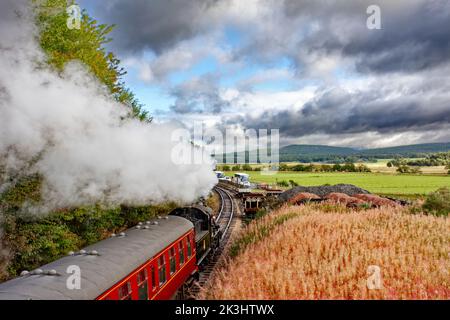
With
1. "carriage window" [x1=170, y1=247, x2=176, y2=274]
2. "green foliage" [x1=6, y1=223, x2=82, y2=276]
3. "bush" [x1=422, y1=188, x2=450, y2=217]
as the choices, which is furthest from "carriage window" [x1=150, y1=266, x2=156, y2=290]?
"bush" [x1=422, y1=188, x2=450, y2=217]

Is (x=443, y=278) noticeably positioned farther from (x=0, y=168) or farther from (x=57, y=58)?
(x=57, y=58)

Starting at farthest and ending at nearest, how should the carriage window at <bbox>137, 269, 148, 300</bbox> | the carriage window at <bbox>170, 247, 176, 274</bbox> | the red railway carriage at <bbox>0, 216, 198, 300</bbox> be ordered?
the carriage window at <bbox>170, 247, 176, 274</bbox>
the carriage window at <bbox>137, 269, 148, 300</bbox>
the red railway carriage at <bbox>0, 216, 198, 300</bbox>

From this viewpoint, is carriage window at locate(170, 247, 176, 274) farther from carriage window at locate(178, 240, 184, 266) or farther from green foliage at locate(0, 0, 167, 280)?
green foliage at locate(0, 0, 167, 280)

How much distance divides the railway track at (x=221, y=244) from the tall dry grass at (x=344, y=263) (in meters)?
1.09

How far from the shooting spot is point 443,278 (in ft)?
17.4

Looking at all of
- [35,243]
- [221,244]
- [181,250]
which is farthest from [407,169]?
[35,243]

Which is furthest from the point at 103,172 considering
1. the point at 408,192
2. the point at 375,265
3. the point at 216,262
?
the point at 408,192

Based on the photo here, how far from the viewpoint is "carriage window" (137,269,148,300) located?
26.1 feet

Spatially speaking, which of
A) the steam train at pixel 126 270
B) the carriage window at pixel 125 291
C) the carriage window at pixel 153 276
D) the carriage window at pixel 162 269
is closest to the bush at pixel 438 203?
the steam train at pixel 126 270

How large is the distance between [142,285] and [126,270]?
3.38 feet

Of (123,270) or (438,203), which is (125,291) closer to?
(123,270)

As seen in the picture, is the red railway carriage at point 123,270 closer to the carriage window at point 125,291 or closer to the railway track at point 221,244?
the carriage window at point 125,291

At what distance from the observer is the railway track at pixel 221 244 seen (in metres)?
12.9

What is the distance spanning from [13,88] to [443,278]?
11.7 meters
